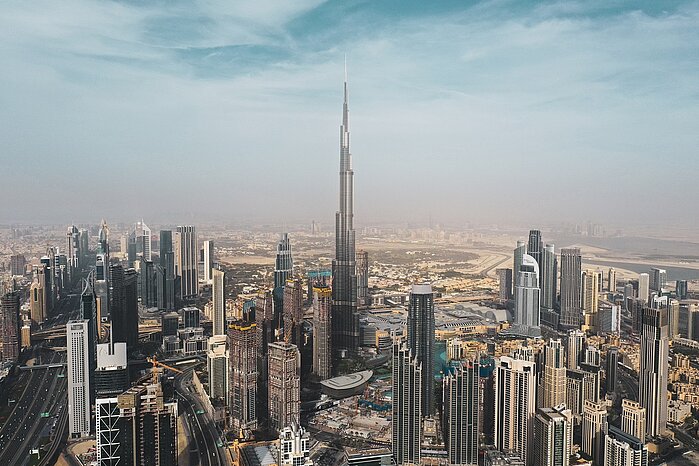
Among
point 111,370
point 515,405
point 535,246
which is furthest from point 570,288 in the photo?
point 111,370

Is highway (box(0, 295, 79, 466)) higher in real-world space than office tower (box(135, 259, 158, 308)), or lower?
lower

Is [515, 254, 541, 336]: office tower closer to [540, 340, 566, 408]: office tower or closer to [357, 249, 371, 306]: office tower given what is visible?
[540, 340, 566, 408]: office tower

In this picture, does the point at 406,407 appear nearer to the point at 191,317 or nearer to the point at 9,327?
the point at 191,317

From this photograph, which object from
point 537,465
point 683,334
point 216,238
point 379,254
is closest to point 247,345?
point 216,238

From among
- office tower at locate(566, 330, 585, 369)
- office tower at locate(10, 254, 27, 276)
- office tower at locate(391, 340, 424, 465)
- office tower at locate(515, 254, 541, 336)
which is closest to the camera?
office tower at locate(391, 340, 424, 465)

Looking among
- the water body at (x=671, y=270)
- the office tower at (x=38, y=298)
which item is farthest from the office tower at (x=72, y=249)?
the water body at (x=671, y=270)

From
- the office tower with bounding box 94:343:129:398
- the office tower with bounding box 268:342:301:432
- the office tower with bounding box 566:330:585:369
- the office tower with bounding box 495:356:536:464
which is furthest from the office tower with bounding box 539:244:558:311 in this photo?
the office tower with bounding box 94:343:129:398
